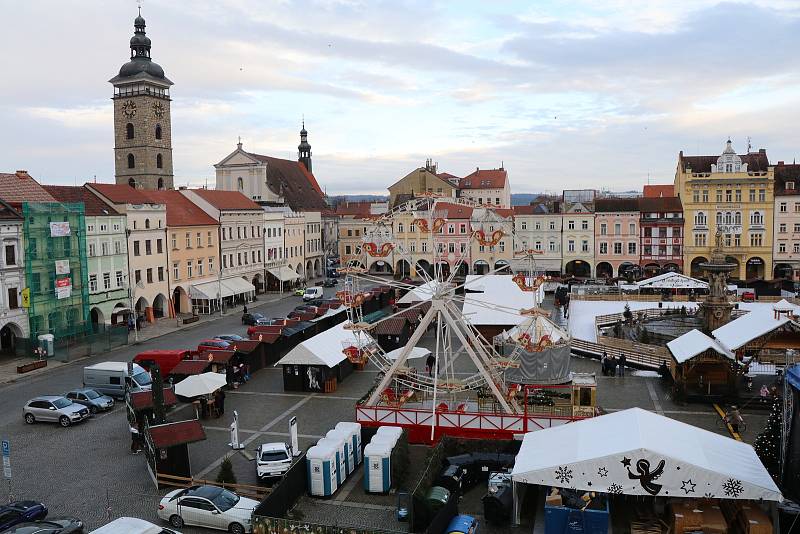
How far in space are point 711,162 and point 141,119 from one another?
54.6m

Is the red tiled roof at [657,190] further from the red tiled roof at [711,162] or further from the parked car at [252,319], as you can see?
the parked car at [252,319]

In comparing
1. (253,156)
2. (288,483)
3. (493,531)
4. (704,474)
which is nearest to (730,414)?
(704,474)

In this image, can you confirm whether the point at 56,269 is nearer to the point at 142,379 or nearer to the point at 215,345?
the point at 215,345

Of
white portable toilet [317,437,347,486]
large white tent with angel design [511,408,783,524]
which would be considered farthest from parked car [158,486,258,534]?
large white tent with angel design [511,408,783,524]

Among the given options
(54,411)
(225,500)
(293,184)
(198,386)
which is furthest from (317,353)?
(293,184)

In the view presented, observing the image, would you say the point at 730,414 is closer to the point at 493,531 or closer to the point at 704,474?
the point at 704,474

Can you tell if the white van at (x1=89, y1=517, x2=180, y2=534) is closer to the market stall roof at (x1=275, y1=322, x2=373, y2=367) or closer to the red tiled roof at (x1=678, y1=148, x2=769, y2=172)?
the market stall roof at (x1=275, y1=322, x2=373, y2=367)

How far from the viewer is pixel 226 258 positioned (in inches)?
2232

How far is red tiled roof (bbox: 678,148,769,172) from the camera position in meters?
63.9

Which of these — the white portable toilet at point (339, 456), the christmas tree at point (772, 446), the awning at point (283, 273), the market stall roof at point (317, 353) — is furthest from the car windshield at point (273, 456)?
the awning at point (283, 273)

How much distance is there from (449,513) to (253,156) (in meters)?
64.1

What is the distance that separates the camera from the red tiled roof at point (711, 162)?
63.9 meters

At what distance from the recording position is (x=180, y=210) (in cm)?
5272

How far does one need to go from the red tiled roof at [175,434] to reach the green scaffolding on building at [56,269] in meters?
21.2
